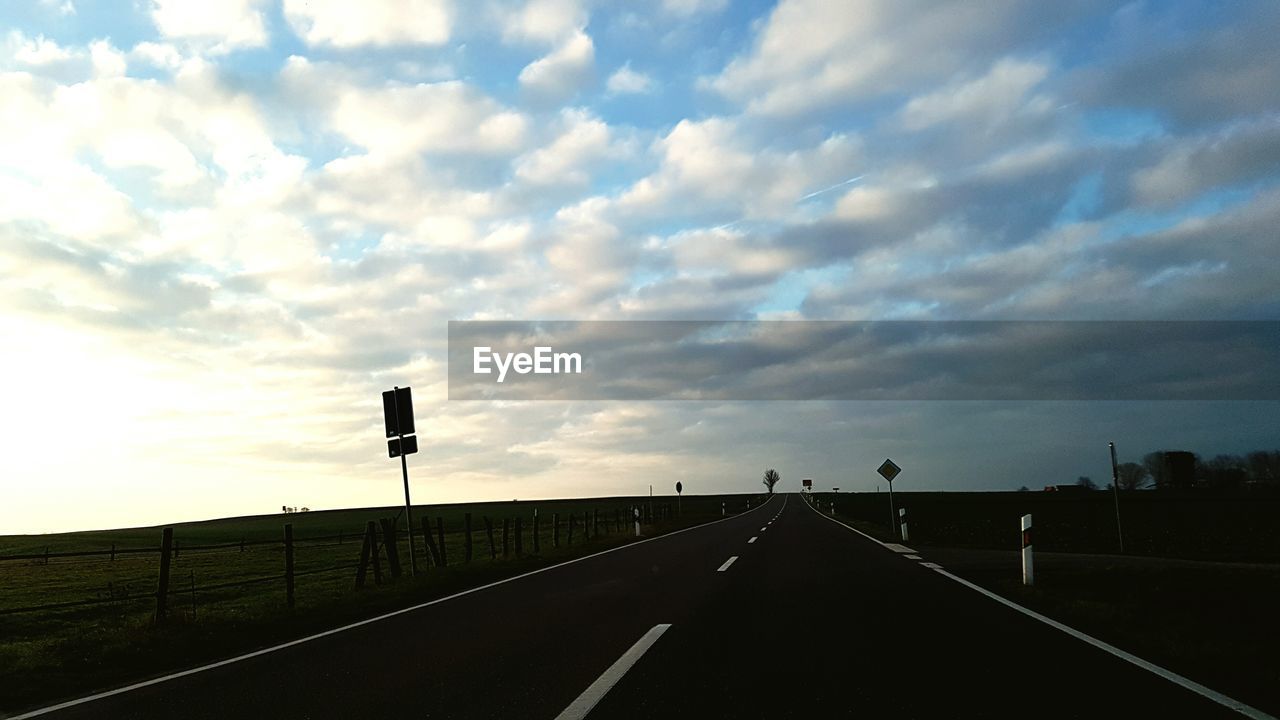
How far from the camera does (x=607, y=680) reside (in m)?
6.05

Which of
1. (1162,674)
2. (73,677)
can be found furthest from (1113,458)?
(73,677)

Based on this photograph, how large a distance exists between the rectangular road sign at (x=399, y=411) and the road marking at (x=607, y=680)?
11799 mm

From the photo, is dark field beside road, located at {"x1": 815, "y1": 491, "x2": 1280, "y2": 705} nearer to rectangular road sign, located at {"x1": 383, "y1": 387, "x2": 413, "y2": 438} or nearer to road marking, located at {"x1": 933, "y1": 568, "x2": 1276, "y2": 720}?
road marking, located at {"x1": 933, "y1": 568, "x2": 1276, "y2": 720}

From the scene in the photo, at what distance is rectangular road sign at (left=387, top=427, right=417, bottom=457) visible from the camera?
18492 millimetres

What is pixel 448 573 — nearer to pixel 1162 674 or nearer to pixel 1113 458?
pixel 1162 674

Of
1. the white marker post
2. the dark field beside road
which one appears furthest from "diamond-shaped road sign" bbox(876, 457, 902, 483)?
the white marker post

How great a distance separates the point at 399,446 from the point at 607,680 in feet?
44.8

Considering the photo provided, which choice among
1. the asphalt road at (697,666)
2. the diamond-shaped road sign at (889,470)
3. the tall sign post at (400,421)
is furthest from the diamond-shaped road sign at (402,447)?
the diamond-shaped road sign at (889,470)

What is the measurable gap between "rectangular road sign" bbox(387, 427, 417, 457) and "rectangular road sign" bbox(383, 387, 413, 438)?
0.14 m

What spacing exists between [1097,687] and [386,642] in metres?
6.71

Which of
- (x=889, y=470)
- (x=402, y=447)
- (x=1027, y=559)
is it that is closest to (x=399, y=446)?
(x=402, y=447)

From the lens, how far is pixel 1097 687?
228 inches

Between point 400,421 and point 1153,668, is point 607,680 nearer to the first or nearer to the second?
point 1153,668

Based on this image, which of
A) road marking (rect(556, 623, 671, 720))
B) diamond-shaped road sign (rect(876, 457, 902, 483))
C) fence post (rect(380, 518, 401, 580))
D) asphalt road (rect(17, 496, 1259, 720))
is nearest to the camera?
road marking (rect(556, 623, 671, 720))
